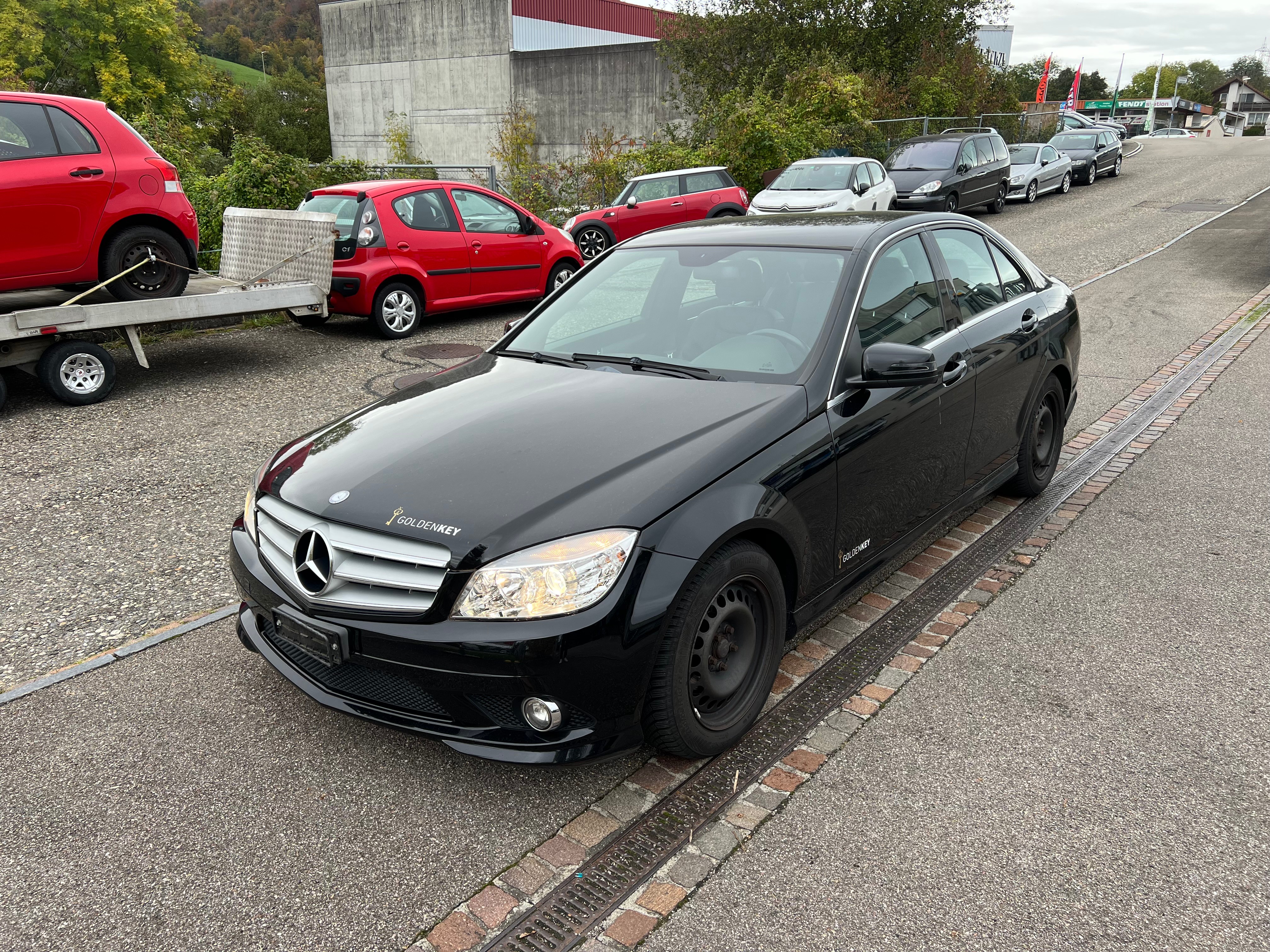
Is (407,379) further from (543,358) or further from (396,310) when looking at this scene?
(543,358)

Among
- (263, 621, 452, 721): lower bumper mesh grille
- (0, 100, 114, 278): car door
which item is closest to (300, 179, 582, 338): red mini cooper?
(0, 100, 114, 278): car door

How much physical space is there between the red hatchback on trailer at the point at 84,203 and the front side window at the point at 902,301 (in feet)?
21.5

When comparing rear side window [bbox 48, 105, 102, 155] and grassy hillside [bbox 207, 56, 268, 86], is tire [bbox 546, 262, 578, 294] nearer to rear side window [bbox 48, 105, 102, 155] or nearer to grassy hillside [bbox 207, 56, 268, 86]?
rear side window [bbox 48, 105, 102, 155]

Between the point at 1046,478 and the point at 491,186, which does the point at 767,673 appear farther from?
the point at 491,186

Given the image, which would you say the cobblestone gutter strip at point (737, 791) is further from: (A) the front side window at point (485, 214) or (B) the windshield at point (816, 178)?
(B) the windshield at point (816, 178)

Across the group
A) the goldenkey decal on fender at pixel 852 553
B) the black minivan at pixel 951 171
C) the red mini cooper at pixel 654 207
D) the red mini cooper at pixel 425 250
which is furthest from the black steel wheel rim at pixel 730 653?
the black minivan at pixel 951 171

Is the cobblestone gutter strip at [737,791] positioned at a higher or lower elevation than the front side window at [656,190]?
lower

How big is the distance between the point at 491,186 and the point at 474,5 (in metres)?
20.5

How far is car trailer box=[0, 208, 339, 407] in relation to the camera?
7.42m

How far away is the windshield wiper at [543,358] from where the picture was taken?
4113 mm

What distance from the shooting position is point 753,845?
285 centimetres

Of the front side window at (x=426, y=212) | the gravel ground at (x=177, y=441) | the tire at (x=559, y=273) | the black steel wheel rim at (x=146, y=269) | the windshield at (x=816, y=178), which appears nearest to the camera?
the gravel ground at (x=177, y=441)

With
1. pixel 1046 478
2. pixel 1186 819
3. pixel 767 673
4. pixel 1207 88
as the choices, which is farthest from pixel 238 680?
pixel 1207 88

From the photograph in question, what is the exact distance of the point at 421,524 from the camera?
2.90 meters
